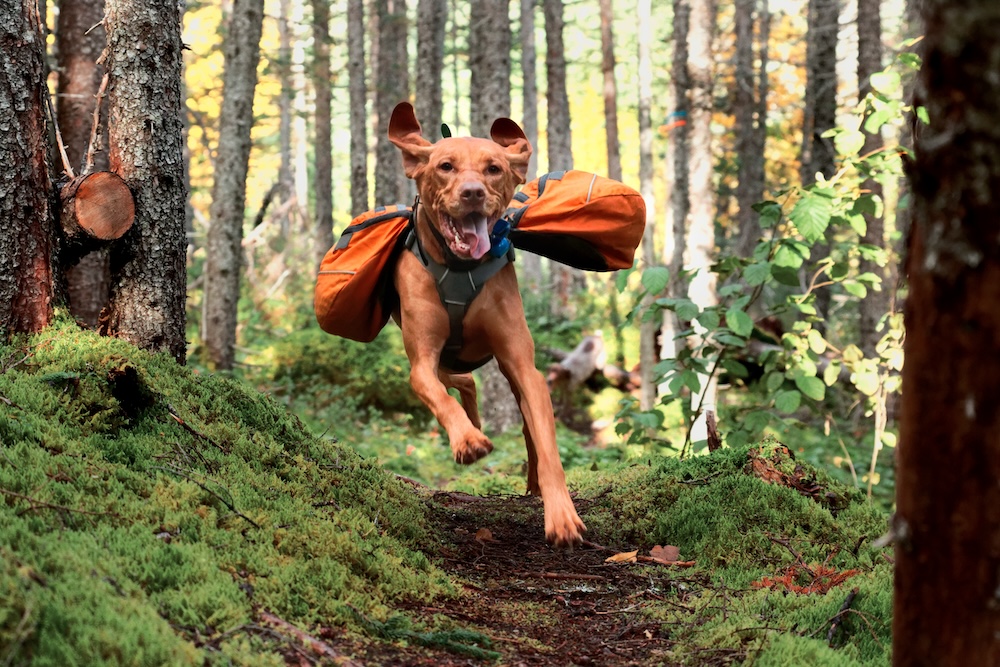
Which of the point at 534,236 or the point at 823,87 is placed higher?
the point at 823,87

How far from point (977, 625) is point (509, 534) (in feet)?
11.1

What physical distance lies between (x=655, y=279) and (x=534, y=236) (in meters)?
1.41

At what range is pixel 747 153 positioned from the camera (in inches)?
816

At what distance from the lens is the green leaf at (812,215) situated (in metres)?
6.03

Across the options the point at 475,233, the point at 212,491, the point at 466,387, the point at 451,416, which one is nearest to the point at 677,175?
the point at 466,387

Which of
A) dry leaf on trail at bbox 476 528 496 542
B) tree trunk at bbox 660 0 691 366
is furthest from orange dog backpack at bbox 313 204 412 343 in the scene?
A: tree trunk at bbox 660 0 691 366

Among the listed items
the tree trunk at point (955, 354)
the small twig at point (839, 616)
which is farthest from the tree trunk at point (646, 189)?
the tree trunk at point (955, 354)

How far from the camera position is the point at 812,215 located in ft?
20.0

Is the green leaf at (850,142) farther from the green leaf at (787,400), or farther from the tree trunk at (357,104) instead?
the tree trunk at (357,104)

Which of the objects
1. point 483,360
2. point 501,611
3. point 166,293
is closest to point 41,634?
point 501,611

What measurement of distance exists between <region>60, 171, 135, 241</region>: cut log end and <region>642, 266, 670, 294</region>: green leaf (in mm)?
3574

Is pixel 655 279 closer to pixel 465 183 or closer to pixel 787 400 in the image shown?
pixel 787 400

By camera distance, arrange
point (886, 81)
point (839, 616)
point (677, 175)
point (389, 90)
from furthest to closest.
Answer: point (389, 90) → point (677, 175) → point (886, 81) → point (839, 616)

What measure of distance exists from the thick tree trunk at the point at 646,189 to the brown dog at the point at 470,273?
20.9 feet
